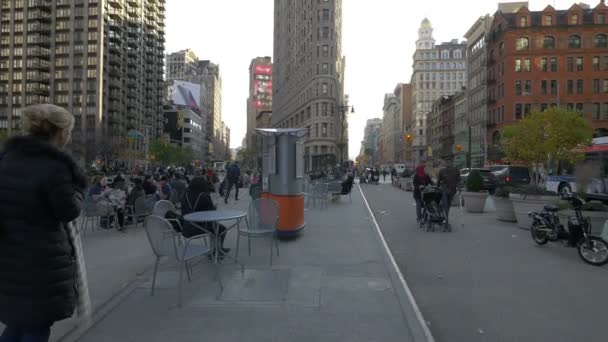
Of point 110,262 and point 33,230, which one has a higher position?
point 33,230

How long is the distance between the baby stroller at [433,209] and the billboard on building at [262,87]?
173 m

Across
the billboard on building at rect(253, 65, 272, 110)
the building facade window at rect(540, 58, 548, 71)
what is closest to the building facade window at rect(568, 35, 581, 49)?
the building facade window at rect(540, 58, 548, 71)

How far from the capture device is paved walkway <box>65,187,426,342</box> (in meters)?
3.78

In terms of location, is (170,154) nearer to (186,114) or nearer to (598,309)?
(186,114)

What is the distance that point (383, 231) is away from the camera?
9922 millimetres

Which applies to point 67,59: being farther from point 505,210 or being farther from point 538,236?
point 538,236

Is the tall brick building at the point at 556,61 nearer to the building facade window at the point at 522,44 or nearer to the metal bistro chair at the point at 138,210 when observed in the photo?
the building facade window at the point at 522,44

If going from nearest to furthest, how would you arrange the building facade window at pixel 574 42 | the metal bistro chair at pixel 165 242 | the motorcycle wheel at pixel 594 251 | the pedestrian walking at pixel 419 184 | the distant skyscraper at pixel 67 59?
the metal bistro chair at pixel 165 242
the motorcycle wheel at pixel 594 251
the pedestrian walking at pixel 419 184
the building facade window at pixel 574 42
the distant skyscraper at pixel 67 59

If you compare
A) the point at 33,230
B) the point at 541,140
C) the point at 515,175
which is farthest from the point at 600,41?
the point at 33,230

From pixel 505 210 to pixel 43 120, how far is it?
38.4 feet

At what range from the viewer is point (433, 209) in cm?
1007

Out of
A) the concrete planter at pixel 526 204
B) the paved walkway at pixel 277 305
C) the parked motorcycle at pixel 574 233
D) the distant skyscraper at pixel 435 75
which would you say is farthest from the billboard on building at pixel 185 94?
the parked motorcycle at pixel 574 233

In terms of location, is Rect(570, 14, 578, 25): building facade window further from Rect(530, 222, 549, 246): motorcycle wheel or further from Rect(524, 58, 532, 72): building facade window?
Rect(530, 222, 549, 246): motorcycle wheel

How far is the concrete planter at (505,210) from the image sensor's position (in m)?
11.3
